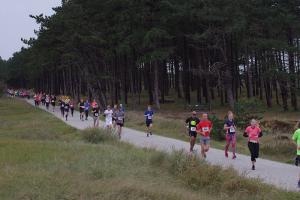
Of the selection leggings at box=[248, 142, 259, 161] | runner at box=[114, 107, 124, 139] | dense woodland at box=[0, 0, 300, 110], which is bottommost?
leggings at box=[248, 142, 259, 161]

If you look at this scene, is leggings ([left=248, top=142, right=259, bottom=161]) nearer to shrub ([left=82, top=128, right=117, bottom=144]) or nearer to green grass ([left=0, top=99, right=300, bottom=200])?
green grass ([left=0, top=99, right=300, bottom=200])

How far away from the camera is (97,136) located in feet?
79.4

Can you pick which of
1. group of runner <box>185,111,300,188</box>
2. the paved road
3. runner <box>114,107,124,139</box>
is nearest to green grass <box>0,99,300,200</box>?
the paved road

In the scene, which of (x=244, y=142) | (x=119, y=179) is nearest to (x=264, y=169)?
(x=119, y=179)

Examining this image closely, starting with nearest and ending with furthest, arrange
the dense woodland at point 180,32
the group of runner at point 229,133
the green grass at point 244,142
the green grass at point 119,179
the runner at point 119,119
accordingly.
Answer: the green grass at point 119,179, the group of runner at point 229,133, the green grass at point 244,142, the runner at point 119,119, the dense woodland at point 180,32

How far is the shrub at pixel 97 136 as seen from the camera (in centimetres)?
2395

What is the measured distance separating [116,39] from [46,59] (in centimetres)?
1670

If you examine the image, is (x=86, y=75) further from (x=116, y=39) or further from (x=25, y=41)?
(x=25, y=41)

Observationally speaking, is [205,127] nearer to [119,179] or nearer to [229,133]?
[229,133]

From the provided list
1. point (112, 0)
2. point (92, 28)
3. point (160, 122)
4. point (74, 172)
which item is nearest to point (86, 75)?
point (92, 28)

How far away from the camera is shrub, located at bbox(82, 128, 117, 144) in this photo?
2395cm

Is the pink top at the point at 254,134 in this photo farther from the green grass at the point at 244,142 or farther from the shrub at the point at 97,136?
the shrub at the point at 97,136

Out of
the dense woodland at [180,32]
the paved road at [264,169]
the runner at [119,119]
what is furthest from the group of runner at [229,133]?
the dense woodland at [180,32]

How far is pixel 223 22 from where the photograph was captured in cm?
5081
